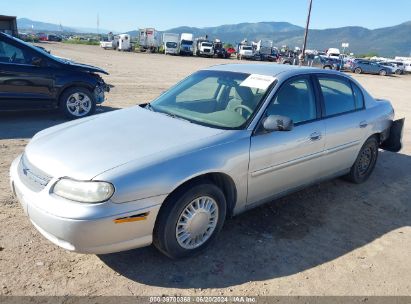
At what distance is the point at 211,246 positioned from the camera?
3623 millimetres

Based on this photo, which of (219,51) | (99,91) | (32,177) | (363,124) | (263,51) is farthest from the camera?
(263,51)

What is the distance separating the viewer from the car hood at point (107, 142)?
2951mm

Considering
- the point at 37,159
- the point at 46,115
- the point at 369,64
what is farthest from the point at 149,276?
the point at 369,64

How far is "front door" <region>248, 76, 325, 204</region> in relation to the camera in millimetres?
3682

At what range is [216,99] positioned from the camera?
165 inches

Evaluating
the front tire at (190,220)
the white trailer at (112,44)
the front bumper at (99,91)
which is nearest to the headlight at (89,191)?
the front tire at (190,220)

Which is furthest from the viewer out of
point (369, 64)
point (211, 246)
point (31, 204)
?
point (369, 64)

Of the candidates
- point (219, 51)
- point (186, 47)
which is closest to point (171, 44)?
point (186, 47)

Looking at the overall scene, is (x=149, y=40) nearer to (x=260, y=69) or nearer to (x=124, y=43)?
(x=124, y=43)

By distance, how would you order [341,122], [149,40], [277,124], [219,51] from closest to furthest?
[277,124] → [341,122] → [219,51] → [149,40]

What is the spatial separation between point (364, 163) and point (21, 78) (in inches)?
242

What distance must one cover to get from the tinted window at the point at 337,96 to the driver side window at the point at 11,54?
5.64 metres

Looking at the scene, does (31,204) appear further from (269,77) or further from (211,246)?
(269,77)

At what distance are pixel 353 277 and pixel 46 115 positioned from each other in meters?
7.10
